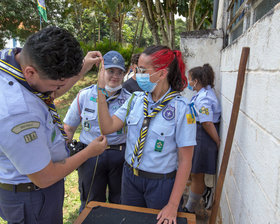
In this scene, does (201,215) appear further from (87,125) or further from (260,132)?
(260,132)

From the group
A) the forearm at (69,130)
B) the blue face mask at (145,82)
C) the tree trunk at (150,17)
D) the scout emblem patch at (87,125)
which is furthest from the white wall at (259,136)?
the tree trunk at (150,17)

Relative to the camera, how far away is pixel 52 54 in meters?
1.09

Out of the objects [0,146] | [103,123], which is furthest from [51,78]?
[103,123]

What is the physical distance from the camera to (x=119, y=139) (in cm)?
232

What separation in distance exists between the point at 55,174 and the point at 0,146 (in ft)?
1.10

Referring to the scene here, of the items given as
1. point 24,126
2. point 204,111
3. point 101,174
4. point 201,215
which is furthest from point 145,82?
point 201,215

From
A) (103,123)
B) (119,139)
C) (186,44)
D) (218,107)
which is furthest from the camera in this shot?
(186,44)

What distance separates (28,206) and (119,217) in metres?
0.58

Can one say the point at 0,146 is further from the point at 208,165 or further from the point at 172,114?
the point at 208,165

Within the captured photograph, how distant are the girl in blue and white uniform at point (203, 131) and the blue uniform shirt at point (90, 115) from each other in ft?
3.51

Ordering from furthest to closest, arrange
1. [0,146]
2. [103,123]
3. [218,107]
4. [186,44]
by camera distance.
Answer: [186,44]
[218,107]
[103,123]
[0,146]

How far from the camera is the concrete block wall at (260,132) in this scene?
0.99 metres

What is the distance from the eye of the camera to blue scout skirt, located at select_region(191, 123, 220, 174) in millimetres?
2963

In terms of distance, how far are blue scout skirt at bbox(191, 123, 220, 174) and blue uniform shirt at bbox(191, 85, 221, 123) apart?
0.64 ft
